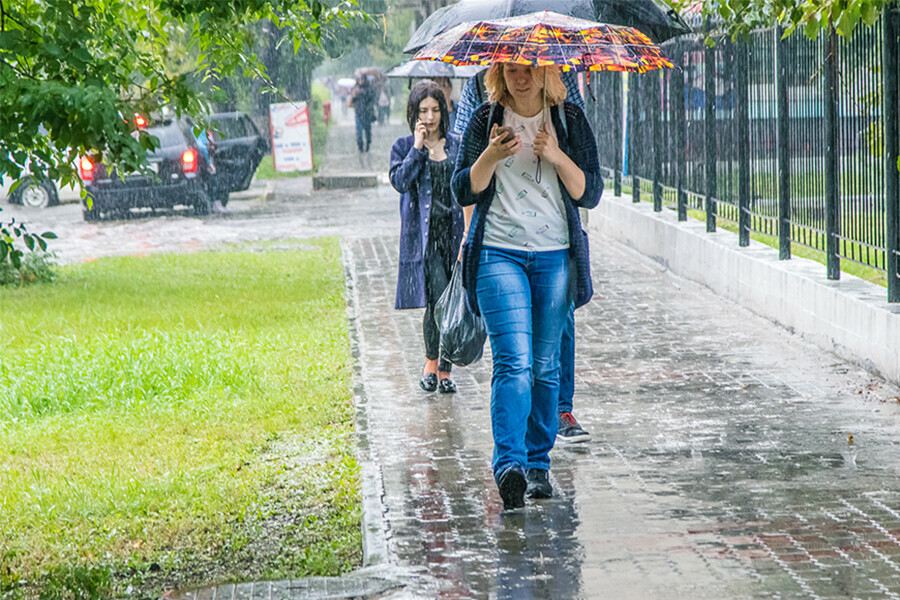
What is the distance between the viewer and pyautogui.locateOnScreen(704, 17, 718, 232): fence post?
12.2 meters

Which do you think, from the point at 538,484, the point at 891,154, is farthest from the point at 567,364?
the point at 891,154

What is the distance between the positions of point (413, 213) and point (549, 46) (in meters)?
2.79

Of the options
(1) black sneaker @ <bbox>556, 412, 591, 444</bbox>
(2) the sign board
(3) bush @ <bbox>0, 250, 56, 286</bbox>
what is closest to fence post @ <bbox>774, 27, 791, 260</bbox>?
(1) black sneaker @ <bbox>556, 412, 591, 444</bbox>

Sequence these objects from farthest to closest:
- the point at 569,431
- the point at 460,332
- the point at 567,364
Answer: the point at 569,431 < the point at 567,364 < the point at 460,332

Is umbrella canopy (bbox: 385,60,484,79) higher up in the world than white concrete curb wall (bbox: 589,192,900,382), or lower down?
higher up

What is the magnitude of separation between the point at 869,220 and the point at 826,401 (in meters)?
1.66

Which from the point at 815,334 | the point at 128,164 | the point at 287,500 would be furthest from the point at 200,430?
the point at 815,334

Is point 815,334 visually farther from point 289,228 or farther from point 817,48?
point 289,228

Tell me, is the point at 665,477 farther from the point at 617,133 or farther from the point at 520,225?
the point at 617,133

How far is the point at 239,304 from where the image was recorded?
41.5 feet

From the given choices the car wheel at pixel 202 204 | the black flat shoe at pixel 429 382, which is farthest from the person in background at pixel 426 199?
the car wheel at pixel 202 204

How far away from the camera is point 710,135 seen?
12469mm

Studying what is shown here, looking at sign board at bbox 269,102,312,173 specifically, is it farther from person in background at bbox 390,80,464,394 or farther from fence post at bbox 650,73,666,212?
person in background at bbox 390,80,464,394

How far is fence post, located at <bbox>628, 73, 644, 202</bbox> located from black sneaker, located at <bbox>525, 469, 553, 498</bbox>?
10062 mm
